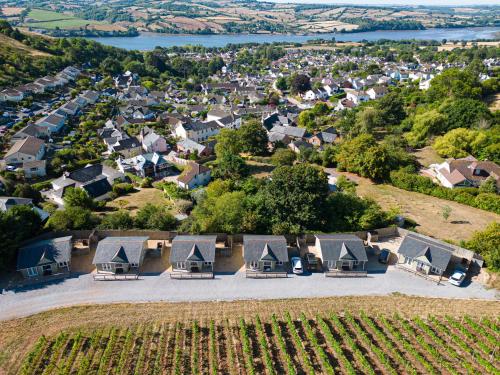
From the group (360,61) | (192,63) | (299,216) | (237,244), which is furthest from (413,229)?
(360,61)

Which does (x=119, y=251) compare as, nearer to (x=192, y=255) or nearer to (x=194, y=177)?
(x=192, y=255)

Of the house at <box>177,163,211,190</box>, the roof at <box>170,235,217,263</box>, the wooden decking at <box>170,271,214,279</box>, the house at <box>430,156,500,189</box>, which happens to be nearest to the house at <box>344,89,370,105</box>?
the house at <box>430,156,500,189</box>

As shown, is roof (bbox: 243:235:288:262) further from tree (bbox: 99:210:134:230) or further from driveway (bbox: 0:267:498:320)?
tree (bbox: 99:210:134:230)

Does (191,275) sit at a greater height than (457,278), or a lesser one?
lesser

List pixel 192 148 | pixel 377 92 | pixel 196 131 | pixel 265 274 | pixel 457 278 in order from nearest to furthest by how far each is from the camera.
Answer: pixel 457 278, pixel 265 274, pixel 192 148, pixel 196 131, pixel 377 92

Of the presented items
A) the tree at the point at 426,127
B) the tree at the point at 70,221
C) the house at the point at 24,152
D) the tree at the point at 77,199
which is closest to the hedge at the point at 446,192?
the tree at the point at 426,127

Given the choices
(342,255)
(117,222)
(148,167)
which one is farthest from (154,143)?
(342,255)
